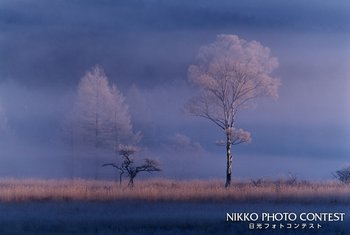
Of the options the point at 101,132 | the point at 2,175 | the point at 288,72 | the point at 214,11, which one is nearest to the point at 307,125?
the point at 288,72

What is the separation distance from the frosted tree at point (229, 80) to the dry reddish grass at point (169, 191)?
234 mm

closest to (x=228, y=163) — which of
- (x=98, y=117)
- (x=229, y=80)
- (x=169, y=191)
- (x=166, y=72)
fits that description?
(x=169, y=191)

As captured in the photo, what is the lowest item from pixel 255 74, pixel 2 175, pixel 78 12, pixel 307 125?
Result: pixel 2 175

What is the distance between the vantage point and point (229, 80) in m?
9.85

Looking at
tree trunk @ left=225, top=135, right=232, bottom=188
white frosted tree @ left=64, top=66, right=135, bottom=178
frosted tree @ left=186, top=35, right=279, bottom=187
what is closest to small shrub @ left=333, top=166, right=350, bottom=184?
frosted tree @ left=186, top=35, right=279, bottom=187

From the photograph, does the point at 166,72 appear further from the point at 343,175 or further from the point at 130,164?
the point at 343,175

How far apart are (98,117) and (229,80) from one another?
5.34 feet

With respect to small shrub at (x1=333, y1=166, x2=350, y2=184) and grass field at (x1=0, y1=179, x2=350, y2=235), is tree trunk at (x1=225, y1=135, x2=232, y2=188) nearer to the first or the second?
grass field at (x1=0, y1=179, x2=350, y2=235)

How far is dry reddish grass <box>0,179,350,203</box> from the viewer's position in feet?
31.6

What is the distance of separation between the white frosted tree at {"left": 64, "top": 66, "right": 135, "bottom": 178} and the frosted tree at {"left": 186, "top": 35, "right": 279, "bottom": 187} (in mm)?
820

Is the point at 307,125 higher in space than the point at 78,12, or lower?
lower

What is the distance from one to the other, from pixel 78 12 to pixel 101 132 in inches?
56.1

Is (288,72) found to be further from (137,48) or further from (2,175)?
(2,175)

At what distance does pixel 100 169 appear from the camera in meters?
9.65
